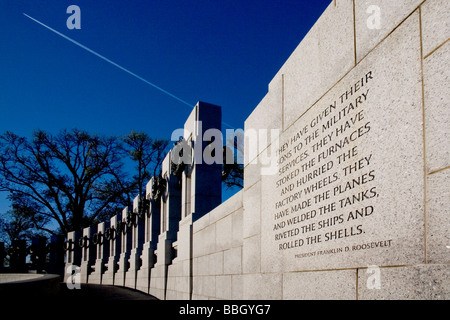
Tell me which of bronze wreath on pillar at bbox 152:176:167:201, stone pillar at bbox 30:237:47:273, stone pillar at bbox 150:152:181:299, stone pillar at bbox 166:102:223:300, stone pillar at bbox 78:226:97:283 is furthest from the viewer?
stone pillar at bbox 30:237:47:273

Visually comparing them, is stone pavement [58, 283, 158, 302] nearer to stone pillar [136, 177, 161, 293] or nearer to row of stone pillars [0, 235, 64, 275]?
stone pillar [136, 177, 161, 293]

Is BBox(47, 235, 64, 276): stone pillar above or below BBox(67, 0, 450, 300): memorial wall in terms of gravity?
below

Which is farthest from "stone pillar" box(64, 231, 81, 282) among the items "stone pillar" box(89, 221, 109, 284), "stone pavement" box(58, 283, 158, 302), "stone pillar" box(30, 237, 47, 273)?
"stone pavement" box(58, 283, 158, 302)

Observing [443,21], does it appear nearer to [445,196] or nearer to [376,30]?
[376,30]

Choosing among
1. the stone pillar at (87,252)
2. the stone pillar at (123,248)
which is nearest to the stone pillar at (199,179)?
the stone pillar at (123,248)

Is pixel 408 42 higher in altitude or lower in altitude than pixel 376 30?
lower

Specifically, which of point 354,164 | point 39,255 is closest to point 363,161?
point 354,164

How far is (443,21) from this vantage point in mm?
3529

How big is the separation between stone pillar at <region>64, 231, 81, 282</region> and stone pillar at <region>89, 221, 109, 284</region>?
3881mm

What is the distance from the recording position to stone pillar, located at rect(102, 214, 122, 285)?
25.7 metres

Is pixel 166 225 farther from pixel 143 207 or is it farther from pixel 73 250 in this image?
pixel 73 250

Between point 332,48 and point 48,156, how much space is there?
35648mm
